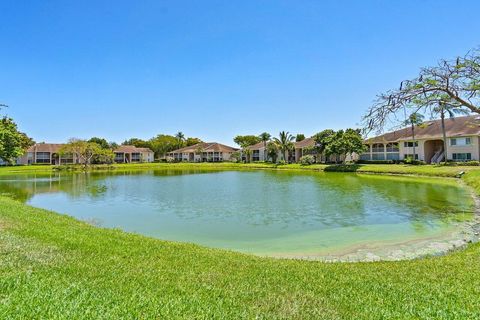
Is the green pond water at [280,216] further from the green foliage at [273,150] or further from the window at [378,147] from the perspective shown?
the green foliage at [273,150]

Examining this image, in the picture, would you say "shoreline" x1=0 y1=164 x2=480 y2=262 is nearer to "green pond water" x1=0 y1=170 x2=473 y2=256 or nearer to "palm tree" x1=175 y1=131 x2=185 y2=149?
"green pond water" x1=0 y1=170 x2=473 y2=256

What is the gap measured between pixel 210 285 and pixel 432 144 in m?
60.5

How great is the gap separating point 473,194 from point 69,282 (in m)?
27.5

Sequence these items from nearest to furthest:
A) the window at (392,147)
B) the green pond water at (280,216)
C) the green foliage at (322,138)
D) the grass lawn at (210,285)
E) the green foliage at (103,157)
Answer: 1. the grass lawn at (210,285)
2. the green pond water at (280,216)
3. the window at (392,147)
4. the green foliage at (322,138)
5. the green foliage at (103,157)

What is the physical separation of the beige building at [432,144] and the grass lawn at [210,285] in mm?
39669

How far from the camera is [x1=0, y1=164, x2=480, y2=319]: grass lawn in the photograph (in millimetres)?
4668

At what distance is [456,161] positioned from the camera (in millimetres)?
47406

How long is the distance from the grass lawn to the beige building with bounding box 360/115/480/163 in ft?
130

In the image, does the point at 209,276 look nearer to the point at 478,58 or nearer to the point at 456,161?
the point at 478,58

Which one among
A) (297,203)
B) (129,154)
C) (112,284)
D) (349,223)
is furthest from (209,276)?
(129,154)

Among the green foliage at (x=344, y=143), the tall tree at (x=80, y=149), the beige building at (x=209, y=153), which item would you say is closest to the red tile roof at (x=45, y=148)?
the tall tree at (x=80, y=149)

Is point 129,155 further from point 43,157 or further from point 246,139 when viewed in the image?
point 246,139

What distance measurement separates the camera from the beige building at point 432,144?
47719mm

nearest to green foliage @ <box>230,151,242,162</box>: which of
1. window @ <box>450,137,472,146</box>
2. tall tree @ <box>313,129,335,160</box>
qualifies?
tall tree @ <box>313,129,335,160</box>
